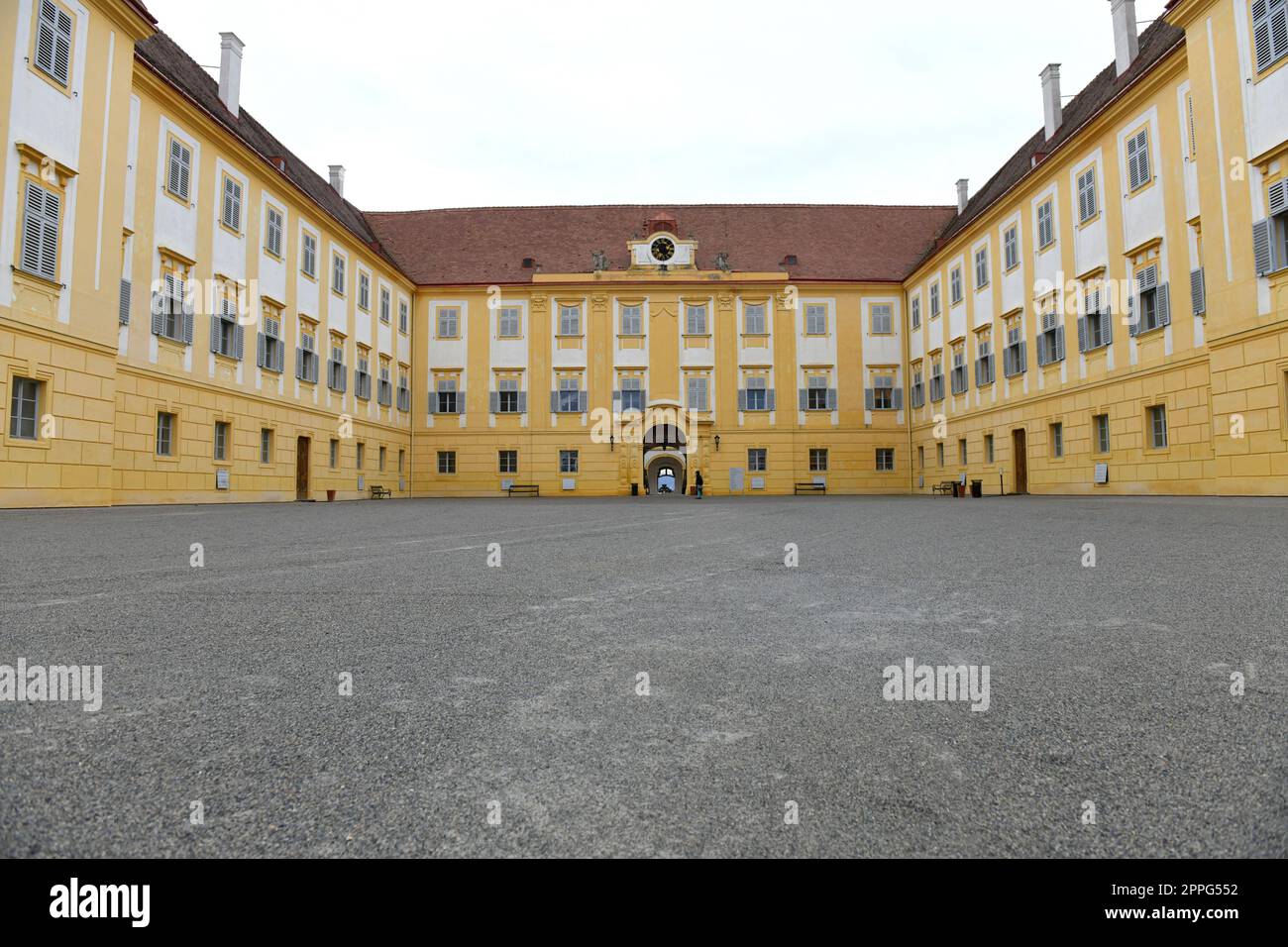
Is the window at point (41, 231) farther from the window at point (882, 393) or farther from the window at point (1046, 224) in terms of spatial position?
the window at point (882, 393)

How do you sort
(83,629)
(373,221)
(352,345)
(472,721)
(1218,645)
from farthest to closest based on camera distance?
(373,221), (352,345), (83,629), (1218,645), (472,721)

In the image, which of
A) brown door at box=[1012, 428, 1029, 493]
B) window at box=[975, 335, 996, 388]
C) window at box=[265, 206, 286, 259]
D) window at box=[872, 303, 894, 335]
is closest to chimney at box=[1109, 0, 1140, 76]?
window at box=[975, 335, 996, 388]

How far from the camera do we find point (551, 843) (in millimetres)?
1306

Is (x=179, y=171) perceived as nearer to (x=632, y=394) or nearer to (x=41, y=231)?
(x=41, y=231)

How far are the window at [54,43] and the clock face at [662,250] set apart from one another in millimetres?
24517

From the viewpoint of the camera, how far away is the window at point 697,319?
35062 millimetres

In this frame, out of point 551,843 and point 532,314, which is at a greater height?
point 532,314

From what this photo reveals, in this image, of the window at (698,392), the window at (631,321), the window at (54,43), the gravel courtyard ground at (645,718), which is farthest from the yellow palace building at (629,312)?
the gravel courtyard ground at (645,718)

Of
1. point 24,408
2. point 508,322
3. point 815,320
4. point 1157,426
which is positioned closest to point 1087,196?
point 1157,426

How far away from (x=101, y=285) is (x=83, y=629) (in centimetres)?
1574

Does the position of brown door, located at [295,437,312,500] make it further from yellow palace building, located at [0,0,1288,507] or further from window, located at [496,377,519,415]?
window, located at [496,377,519,415]
